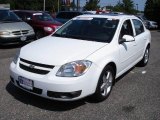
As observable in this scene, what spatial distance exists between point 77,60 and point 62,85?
508 mm

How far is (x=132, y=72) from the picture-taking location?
7695 millimetres

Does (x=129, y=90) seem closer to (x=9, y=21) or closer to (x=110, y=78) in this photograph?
(x=110, y=78)

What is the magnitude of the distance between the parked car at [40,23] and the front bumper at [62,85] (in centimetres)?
843

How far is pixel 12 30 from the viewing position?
10.7m

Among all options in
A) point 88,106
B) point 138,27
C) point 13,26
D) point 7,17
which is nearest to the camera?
point 88,106

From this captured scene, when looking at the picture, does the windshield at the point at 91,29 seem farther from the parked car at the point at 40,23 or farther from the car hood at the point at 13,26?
the parked car at the point at 40,23

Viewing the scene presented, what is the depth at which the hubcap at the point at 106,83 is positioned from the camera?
17.2ft

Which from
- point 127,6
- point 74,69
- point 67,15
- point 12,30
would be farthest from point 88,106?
point 127,6

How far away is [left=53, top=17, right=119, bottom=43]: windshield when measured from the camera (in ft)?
19.1

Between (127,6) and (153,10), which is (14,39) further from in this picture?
(127,6)

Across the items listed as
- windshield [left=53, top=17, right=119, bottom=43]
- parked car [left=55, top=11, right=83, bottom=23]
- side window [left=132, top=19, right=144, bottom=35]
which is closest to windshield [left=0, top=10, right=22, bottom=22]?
parked car [left=55, top=11, right=83, bottom=23]

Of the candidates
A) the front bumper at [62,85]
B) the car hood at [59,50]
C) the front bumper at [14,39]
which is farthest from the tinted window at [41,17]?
the front bumper at [62,85]

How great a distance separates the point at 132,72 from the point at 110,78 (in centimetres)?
233

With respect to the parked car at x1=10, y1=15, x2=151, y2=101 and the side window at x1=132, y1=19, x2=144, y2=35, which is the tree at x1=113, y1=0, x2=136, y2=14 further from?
the parked car at x1=10, y1=15, x2=151, y2=101
